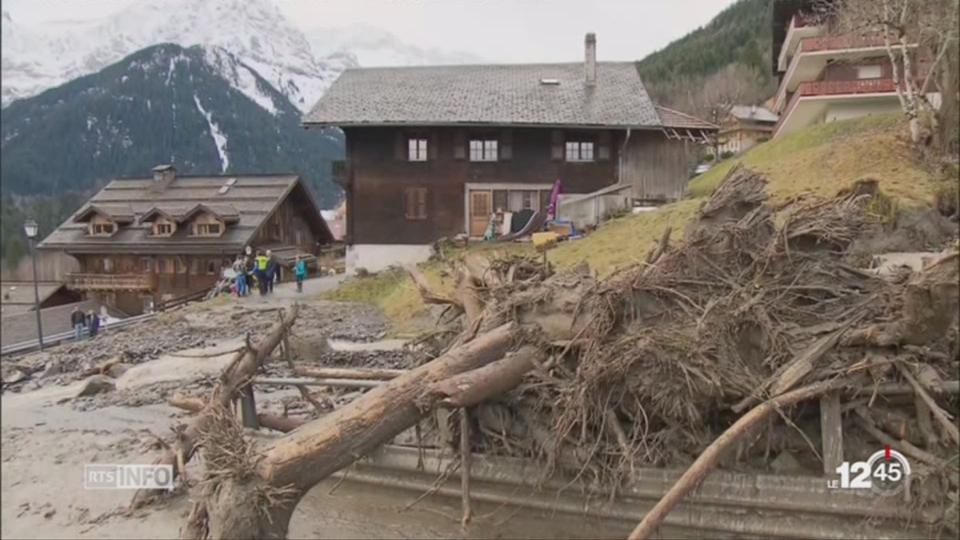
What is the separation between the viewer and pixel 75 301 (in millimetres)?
2375

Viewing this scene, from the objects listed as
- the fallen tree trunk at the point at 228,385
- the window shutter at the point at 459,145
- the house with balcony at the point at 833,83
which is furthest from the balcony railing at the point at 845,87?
the fallen tree trunk at the point at 228,385

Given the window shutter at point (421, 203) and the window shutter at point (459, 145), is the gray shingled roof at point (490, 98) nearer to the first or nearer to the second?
the window shutter at point (459, 145)

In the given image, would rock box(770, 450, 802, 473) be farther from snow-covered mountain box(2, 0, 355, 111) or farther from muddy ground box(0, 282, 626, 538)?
snow-covered mountain box(2, 0, 355, 111)

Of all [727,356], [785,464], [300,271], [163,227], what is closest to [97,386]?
[300,271]

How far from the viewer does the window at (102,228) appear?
249cm

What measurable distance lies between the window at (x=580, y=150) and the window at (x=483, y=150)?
1751 millimetres

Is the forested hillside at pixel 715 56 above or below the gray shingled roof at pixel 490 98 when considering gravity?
below

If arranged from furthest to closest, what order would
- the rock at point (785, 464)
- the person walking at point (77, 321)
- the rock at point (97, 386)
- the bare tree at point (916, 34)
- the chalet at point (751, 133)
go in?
the chalet at point (751, 133)
the bare tree at point (916, 34)
the rock at point (97, 386)
the rock at point (785, 464)
the person walking at point (77, 321)

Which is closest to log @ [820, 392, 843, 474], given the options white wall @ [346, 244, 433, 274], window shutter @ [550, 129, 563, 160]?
white wall @ [346, 244, 433, 274]

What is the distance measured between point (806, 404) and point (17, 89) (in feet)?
13.6

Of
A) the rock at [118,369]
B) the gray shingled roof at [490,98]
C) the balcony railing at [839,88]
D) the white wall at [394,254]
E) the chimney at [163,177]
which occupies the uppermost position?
the balcony railing at [839,88]

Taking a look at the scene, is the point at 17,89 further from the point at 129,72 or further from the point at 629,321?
the point at 629,321

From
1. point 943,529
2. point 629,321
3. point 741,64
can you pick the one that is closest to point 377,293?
point 629,321

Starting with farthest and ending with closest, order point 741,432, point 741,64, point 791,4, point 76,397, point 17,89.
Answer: point 791,4, point 741,64, point 76,397, point 741,432, point 17,89
